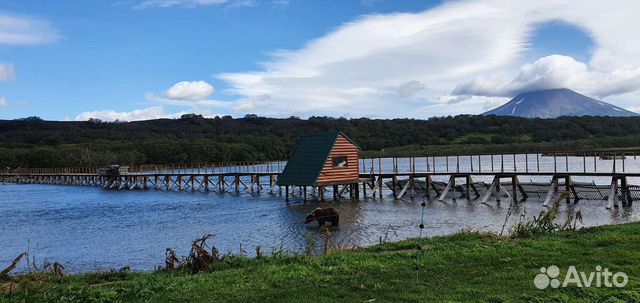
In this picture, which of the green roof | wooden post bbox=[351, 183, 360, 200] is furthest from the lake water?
wooden post bbox=[351, 183, 360, 200]

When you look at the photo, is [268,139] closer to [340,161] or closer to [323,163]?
[340,161]

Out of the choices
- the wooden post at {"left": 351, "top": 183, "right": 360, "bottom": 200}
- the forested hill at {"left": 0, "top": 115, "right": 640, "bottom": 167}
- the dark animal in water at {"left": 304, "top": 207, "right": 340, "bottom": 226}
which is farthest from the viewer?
the forested hill at {"left": 0, "top": 115, "right": 640, "bottom": 167}

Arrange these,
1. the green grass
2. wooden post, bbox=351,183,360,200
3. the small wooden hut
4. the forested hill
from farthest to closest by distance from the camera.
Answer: the forested hill, wooden post, bbox=351,183,360,200, the small wooden hut, the green grass

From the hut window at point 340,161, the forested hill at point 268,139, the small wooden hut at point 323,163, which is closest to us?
the small wooden hut at point 323,163

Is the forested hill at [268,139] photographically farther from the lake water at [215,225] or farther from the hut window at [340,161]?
the lake water at [215,225]

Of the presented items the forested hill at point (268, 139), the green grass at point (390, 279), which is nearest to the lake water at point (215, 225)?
the green grass at point (390, 279)

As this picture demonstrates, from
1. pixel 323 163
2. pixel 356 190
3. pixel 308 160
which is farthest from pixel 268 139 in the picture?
pixel 323 163

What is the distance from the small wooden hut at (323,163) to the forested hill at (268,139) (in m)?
57.2

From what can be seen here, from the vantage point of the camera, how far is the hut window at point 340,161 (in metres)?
41.9

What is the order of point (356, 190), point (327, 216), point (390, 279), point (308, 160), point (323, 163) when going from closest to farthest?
point (390, 279) → point (327, 216) → point (323, 163) → point (308, 160) → point (356, 190)

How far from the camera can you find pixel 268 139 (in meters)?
145

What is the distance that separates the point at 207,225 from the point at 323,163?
1390 cm

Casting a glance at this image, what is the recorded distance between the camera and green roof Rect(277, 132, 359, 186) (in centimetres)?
4081

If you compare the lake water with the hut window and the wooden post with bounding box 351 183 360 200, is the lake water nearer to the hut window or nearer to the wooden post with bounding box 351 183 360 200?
the wooden post with bounding box 351 183 360 200
